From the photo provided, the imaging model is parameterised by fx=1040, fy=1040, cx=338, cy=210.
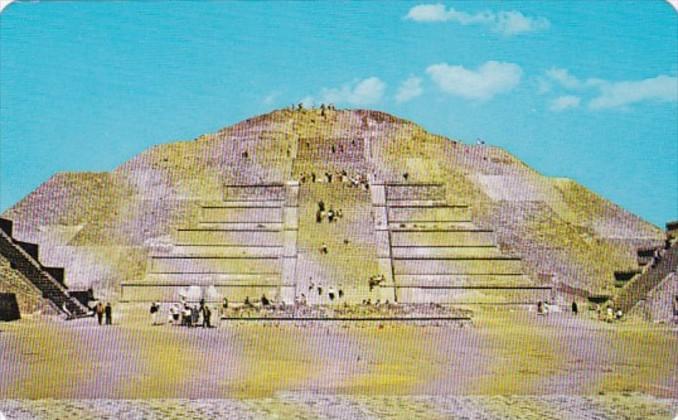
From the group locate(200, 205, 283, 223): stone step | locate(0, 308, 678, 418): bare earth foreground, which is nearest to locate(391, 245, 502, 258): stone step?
locate(200, 205, 283, 223): stone step

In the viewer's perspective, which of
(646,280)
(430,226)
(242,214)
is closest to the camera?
(646,280)

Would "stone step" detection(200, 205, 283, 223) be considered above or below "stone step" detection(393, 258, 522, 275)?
above

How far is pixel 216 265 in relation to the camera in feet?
101

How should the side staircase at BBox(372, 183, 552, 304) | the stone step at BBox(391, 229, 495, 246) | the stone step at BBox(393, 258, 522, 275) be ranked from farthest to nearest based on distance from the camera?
the stone step at BBox(391, 229, 495, 246) < the stone step at BBox(393, 258, 522, 275) < the side staircase at BBox(372, 183, 552, 304)

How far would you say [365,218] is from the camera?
3547cm

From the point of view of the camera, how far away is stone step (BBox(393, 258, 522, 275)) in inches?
1224

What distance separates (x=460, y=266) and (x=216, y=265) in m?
7.27

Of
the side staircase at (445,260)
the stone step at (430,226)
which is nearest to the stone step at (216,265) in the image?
the side staircase at (445,260)

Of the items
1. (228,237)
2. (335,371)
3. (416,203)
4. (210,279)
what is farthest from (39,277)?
(416,203)

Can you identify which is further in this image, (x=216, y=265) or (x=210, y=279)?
(x=216, y=265)

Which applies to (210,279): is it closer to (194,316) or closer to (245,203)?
(194,316)

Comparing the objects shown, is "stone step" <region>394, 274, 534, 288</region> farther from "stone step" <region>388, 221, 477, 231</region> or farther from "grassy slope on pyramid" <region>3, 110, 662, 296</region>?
"stone step" <region>388, 221, 477, 231</region>

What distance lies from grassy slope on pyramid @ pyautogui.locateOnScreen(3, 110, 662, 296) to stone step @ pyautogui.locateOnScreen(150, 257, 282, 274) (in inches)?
87.0

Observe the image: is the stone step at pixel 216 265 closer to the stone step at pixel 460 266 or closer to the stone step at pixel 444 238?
the stone step at pixel 460 266
